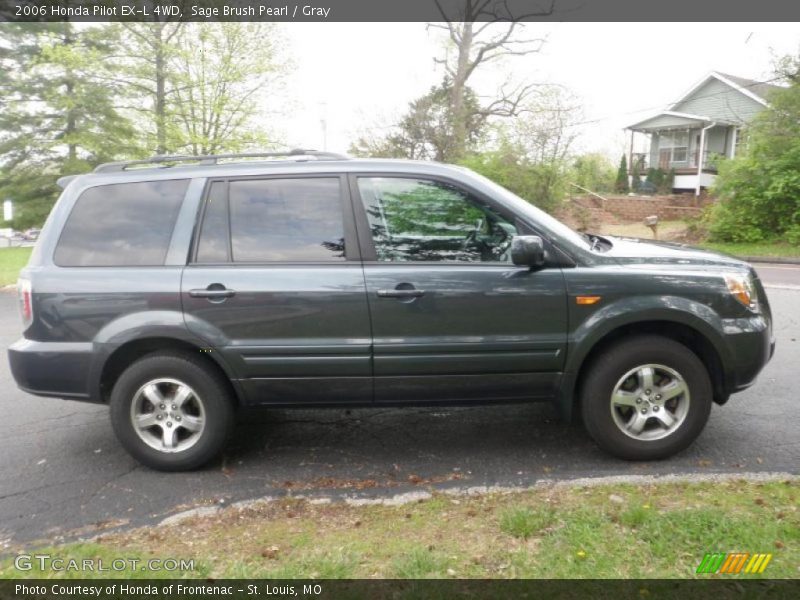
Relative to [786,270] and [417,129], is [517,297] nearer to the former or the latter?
[786,270]

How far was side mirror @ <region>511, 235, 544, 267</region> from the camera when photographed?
348 cm

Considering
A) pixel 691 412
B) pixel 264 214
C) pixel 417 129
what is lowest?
pixel 691 412

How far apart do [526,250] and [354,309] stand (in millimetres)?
1060

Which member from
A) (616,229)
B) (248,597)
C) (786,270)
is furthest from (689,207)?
(248,597)

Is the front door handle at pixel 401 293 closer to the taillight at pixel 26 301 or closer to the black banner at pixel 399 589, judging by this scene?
the black banner at pixel 399 589

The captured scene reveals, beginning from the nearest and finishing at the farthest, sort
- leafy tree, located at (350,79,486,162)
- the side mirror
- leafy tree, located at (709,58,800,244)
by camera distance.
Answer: the side mirror → leafy tree, located at (709,58,800,244) → leafy tree, located at (350,79,486,162)

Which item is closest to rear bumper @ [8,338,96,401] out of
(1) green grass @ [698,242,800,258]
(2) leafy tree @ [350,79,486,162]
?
(1) green grass @ [698,242,800,258]

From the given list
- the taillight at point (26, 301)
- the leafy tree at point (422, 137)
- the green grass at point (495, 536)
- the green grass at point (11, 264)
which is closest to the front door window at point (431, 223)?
the green grass at point (495, 536)

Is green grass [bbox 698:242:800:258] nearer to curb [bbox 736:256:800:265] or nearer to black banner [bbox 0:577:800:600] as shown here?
curb [bbox 736:256:800:265]

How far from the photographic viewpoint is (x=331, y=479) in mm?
3686

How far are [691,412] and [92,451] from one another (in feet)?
13.0

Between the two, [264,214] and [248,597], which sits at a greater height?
[264,214]

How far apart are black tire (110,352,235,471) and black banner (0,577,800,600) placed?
120cm

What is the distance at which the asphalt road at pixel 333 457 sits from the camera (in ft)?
11.5
